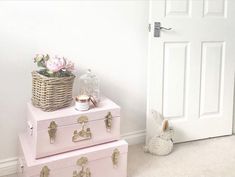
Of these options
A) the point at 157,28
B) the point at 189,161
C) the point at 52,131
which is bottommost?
the point at 189,161

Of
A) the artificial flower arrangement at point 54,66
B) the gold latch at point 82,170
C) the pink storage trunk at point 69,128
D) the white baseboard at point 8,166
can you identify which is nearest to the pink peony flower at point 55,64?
the artificial flower arrangement at point 54,66

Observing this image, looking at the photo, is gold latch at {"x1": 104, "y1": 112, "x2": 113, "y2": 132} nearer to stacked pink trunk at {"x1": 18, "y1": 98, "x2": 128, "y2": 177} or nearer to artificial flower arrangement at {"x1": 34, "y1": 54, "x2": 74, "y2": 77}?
stacked pink trunk at {"x1": 18, "y1": 98, "x2": 128, "y2": 177}

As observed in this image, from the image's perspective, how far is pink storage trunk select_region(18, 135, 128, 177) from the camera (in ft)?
5.59

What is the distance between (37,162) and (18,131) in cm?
46

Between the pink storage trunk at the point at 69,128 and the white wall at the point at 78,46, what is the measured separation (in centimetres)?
21

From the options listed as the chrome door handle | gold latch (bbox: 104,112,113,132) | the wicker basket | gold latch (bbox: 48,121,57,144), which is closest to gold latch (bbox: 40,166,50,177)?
gold latch (bbox: 48,121,57,144)

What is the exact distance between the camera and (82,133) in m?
1.84

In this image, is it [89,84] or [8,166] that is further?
[89,84]

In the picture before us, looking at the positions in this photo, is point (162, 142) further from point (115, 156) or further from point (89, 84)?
point (89, 84)

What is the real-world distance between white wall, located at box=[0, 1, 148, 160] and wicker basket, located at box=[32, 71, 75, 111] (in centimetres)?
26

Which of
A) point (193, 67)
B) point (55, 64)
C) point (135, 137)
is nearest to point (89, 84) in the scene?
point (55, 64)

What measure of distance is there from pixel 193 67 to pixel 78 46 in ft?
3.26

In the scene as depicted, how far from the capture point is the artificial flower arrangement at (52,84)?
1.78 metres

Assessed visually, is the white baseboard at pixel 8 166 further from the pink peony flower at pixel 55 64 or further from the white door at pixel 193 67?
the white door at pixel 193 67
